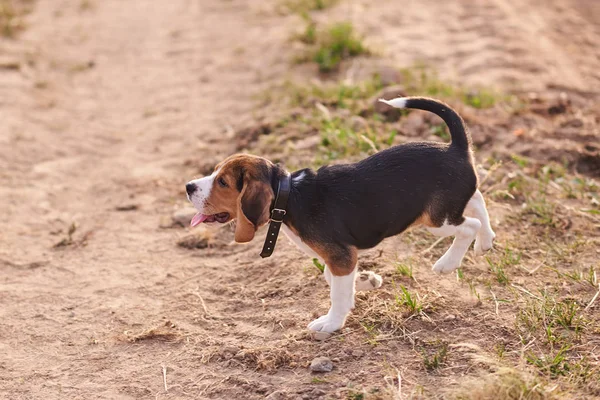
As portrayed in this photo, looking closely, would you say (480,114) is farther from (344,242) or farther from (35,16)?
(35,16)

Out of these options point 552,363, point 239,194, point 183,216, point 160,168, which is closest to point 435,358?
point 552,363

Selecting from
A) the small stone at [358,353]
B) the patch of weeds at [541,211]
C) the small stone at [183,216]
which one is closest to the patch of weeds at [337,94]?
the small stone at [183,216]

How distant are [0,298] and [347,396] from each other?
301 centimetres

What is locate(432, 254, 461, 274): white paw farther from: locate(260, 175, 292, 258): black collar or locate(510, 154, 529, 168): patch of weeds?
locate(510, 154, 529, 168): patch of weeds

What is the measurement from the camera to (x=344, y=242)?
15.3 feet

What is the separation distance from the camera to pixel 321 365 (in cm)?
460

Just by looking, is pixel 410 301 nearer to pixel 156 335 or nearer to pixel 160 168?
pixel 156 335

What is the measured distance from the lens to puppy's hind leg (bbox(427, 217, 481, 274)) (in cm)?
493

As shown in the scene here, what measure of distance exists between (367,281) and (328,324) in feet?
1.57

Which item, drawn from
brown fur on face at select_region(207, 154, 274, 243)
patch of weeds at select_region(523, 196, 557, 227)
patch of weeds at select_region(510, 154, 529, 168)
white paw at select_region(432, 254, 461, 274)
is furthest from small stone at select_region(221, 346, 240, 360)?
patch of weeds at select_region(510, 154, 529, 168)

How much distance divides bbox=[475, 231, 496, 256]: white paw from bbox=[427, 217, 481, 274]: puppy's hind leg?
0.26 m

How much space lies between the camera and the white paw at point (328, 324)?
4.86 metres

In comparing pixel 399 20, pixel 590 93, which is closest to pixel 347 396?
pixel 590 93

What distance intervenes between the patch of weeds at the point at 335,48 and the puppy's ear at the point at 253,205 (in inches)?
226
